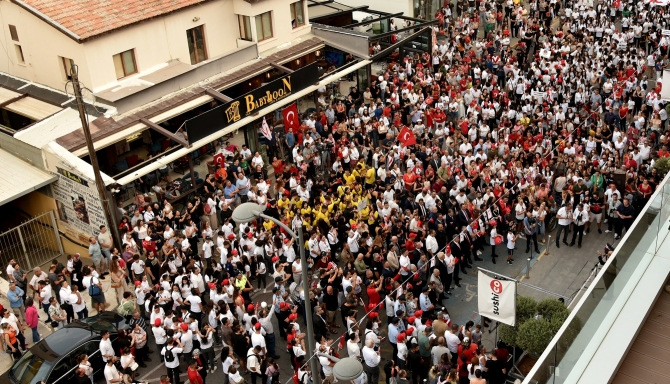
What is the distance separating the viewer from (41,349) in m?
16.6

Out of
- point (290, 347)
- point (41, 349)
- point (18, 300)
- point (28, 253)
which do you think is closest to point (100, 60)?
point (28, 253)

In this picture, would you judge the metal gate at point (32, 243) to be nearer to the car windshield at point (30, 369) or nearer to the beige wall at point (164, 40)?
the beige wall at point (164, 40)

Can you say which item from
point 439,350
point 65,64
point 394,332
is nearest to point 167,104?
point 65,64

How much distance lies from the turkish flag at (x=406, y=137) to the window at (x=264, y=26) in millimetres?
7771

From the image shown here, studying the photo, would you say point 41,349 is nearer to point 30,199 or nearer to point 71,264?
point 71,264

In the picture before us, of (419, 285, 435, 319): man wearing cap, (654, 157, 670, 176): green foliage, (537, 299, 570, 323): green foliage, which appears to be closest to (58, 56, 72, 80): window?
(419, 285, 435, 319): man wearing cap

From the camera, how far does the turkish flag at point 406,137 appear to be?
957 inches

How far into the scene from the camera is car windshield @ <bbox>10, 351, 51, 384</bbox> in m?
16.0

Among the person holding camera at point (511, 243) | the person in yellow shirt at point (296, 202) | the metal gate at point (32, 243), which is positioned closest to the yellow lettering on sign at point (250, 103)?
the person in yellow shirt at point (296, 202)

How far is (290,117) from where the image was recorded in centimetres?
2662

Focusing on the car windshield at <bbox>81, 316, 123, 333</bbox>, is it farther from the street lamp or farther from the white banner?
the white banner

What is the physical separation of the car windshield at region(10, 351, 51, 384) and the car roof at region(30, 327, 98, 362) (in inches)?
4.6

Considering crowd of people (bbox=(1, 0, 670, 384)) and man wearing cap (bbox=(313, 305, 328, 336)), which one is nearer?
crowd of people (bbox=(1, 0, 670, 384))

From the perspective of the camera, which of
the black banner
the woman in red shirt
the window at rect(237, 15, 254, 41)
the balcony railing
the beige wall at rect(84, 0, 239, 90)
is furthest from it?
the window at rect(237, 15, 254, 41)
